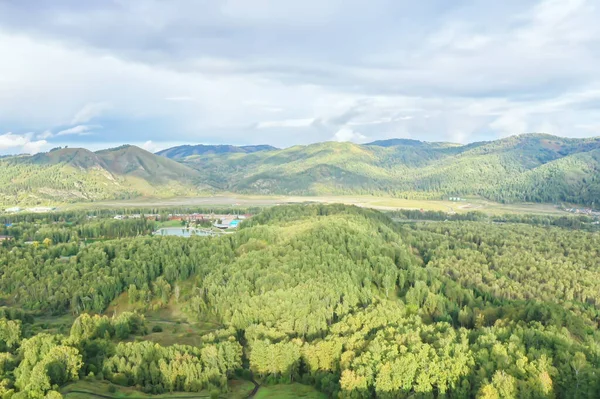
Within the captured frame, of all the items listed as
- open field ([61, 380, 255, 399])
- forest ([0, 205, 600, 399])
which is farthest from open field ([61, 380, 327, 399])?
forest ([0, 205, 600, 399])

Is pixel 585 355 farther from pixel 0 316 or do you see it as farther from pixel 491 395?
pixel 0 316

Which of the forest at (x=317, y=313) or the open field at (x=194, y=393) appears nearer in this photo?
the open field at (x=194, y=393)

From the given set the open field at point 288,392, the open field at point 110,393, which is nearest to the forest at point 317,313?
the open field at point 288,392

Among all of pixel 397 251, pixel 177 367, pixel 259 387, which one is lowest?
pixel 259 387

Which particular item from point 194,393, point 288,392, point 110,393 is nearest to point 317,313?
point 288,392

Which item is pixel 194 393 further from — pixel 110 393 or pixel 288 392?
pixel 288 392

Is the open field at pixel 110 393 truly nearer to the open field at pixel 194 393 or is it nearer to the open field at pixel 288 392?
the open field at pixel 194 393

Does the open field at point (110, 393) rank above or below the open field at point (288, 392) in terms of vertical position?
above

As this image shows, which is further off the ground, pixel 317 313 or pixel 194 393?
pixel 317 313

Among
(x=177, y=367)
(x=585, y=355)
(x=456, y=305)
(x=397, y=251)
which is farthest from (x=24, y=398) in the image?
(x=397, y=251)
